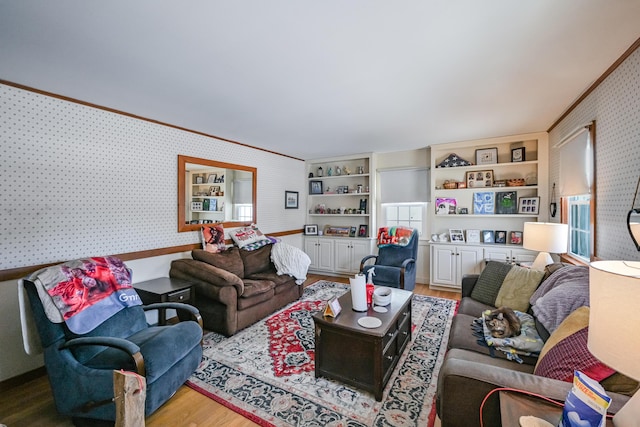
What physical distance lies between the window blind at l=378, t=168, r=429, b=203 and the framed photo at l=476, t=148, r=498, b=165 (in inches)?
31.0

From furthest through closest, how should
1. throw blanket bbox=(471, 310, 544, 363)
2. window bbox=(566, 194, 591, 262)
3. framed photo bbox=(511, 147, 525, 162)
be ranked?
framed photo bbox=(511, 147, 525, 162), window bbox=(566, 194, 591, 262), throw blanket bbox=(471, 310, 544, 363)

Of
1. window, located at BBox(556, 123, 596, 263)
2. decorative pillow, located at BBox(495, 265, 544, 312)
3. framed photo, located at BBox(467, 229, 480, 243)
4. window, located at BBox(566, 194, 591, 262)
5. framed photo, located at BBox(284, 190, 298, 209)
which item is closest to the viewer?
decorative pillow, located at BBox(495, 265, 544, 312)

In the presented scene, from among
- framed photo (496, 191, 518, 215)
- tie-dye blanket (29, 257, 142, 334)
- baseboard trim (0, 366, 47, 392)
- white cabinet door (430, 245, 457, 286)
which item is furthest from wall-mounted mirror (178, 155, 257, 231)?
framed photo (496, 191, 518, 215)

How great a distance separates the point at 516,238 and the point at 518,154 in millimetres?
1236

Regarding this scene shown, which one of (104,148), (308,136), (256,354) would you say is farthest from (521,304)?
(104,148)

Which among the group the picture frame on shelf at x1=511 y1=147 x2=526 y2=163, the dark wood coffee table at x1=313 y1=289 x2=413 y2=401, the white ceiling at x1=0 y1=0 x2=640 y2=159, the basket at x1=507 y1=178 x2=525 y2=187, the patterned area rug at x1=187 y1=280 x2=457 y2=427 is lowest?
the patterned area rug at x1=187 y1=280 x2=457 y2=427

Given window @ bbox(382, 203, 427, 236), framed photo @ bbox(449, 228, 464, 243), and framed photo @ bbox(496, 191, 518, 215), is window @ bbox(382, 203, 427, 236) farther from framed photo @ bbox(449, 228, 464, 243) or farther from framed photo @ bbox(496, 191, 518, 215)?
framed photo @ bbox(496, 191, 518, 215)

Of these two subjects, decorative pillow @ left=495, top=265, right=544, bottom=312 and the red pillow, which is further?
decorative pillow @ left=495, top=265, right=544, bottom=312

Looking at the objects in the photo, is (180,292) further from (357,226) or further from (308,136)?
(357,226)

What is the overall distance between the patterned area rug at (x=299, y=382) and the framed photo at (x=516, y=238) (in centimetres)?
193

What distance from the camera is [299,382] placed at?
2029 mm

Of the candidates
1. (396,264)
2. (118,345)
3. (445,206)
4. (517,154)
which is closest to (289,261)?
(396,264)

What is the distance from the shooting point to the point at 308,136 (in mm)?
3795

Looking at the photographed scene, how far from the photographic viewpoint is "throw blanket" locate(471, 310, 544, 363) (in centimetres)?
165
